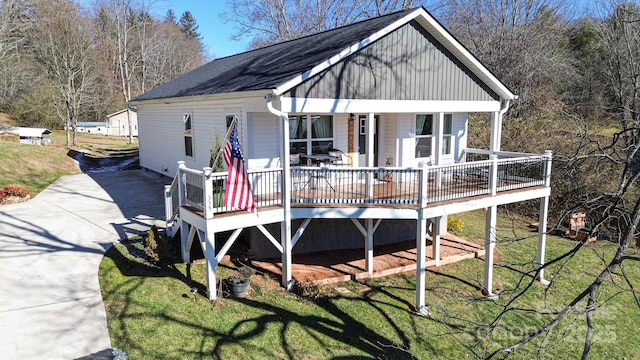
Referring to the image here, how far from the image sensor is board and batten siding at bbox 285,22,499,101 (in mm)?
10508

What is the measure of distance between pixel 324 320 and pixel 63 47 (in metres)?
30.7

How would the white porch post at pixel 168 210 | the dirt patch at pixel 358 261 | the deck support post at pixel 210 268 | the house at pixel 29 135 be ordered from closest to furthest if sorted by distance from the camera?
1. the deck support post at pixel 210 268
2. the dirt patch at pixel 358 261
3. the white porch post at pixel 168 210
4. the house at pixel 29 135

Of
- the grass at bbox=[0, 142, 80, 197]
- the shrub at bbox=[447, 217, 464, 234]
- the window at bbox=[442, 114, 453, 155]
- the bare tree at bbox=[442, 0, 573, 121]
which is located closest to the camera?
the window at bbox=[442, 114, 453, 155]

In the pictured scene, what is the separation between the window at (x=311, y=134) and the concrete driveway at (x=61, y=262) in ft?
16.3

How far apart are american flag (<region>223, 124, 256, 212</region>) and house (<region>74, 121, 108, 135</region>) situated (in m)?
43.9

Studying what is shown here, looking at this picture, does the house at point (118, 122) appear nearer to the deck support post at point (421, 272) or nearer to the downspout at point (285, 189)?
the downspout at point (285, 189)

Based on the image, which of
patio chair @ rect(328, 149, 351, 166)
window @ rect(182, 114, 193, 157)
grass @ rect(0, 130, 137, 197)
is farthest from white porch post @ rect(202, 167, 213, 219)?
grass @ rect(0, 130, 137, 197)

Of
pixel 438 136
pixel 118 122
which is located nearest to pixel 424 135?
pixel 438 136

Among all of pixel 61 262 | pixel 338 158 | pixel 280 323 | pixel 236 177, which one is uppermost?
pixel 338 158

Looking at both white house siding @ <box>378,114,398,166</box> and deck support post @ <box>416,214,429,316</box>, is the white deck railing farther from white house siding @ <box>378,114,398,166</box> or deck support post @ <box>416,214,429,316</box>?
white house siding @ <box>378,114,398,166</box>

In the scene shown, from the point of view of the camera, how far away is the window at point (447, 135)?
48.5ft

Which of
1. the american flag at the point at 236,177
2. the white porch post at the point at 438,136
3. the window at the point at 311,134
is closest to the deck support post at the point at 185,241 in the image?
the american flag at the point at 236,177

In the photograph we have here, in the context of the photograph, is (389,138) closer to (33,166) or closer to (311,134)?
(311,134)

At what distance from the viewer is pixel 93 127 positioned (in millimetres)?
48094
